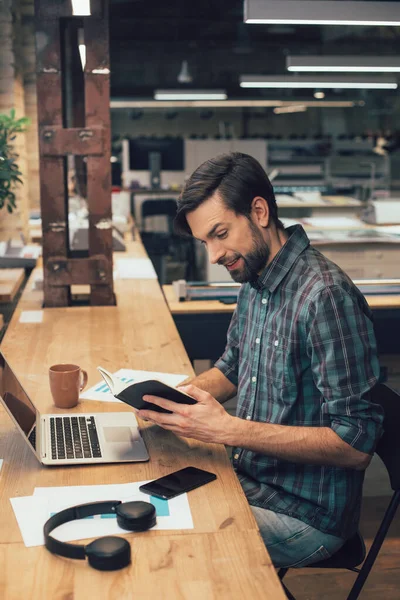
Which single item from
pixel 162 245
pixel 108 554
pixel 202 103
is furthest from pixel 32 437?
pixel 202 103

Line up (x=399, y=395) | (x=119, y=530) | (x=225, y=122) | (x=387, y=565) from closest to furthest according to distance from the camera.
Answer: (x=119, y=530) < (x=399, y=395) < (x=387, y=565) < (x=225, y=122)

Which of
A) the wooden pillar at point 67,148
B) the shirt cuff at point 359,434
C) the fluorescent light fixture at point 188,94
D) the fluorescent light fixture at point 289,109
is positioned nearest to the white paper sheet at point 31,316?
the wooden pillar at point 67,148

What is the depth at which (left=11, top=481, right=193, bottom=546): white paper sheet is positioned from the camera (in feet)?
4.60

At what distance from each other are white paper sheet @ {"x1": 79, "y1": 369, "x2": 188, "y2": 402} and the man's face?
0.50m

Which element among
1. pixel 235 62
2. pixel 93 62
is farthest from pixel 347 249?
pixel 235 62

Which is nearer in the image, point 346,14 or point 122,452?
point 122,452

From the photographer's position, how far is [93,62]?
11.1ft

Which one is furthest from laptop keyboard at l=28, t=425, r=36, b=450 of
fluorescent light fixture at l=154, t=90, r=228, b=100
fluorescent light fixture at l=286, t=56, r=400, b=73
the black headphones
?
fluorescent light fixture at l=154, t=90, r=228, b=100

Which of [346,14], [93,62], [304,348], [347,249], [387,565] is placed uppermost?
[346,14]

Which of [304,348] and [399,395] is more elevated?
[304,348]

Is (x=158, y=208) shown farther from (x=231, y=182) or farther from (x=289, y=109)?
(x=231, y=182)

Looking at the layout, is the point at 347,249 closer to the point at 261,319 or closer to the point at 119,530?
the point at 261,319

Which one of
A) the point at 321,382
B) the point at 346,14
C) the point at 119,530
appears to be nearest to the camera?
the point at 119,530

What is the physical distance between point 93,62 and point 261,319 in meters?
1.92
